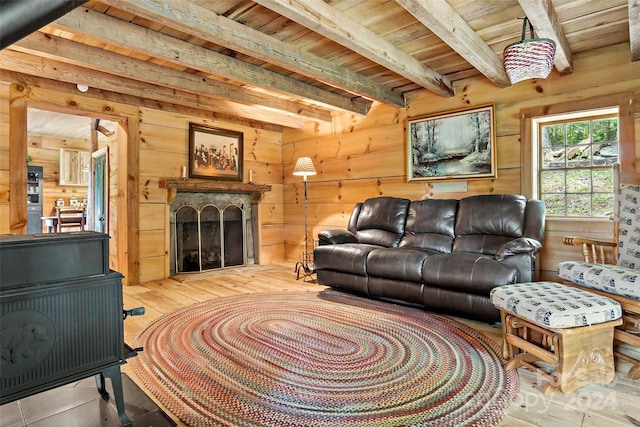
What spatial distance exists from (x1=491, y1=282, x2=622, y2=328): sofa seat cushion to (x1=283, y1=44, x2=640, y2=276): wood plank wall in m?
1.67

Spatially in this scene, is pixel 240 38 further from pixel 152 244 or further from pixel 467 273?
pixel 152 244

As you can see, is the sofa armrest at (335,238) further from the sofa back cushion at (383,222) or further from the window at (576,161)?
the window at (576,161)

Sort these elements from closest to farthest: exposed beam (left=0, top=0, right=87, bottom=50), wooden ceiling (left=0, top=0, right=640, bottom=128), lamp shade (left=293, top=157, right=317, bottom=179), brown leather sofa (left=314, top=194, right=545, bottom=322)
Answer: exposed beam (left=0, top=0, right=87, bottom=50), wooden ceiling (left=0, top=0, right=640, bottom=128), brown leather sofa (left=314, top=194, right=545, bottom=322), lamp shade (left=293, top=157, right=317, bottom=179)

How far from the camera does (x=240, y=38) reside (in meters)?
2.62

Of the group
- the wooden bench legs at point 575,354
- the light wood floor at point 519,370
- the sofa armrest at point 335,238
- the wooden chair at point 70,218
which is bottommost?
the light wood floor at point 519,370

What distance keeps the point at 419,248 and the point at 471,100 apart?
173 centimetres

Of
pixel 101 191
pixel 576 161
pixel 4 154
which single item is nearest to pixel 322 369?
pixel 576 161

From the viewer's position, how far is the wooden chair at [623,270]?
1.90 metres

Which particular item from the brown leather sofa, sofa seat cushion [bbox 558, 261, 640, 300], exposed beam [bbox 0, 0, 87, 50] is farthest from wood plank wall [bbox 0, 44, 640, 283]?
exposed beam [bbox 0, 0, 87, 50]

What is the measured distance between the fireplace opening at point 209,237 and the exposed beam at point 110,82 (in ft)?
4.40

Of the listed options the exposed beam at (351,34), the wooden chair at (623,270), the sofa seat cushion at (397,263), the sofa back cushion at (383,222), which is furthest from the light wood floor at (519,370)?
the exposed beam at (351,34)

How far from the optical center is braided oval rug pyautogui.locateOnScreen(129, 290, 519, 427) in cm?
154

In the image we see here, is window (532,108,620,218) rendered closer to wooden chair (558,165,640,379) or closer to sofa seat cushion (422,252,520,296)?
wooden chair (558,165,640,379)

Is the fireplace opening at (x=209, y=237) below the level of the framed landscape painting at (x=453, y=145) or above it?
below
